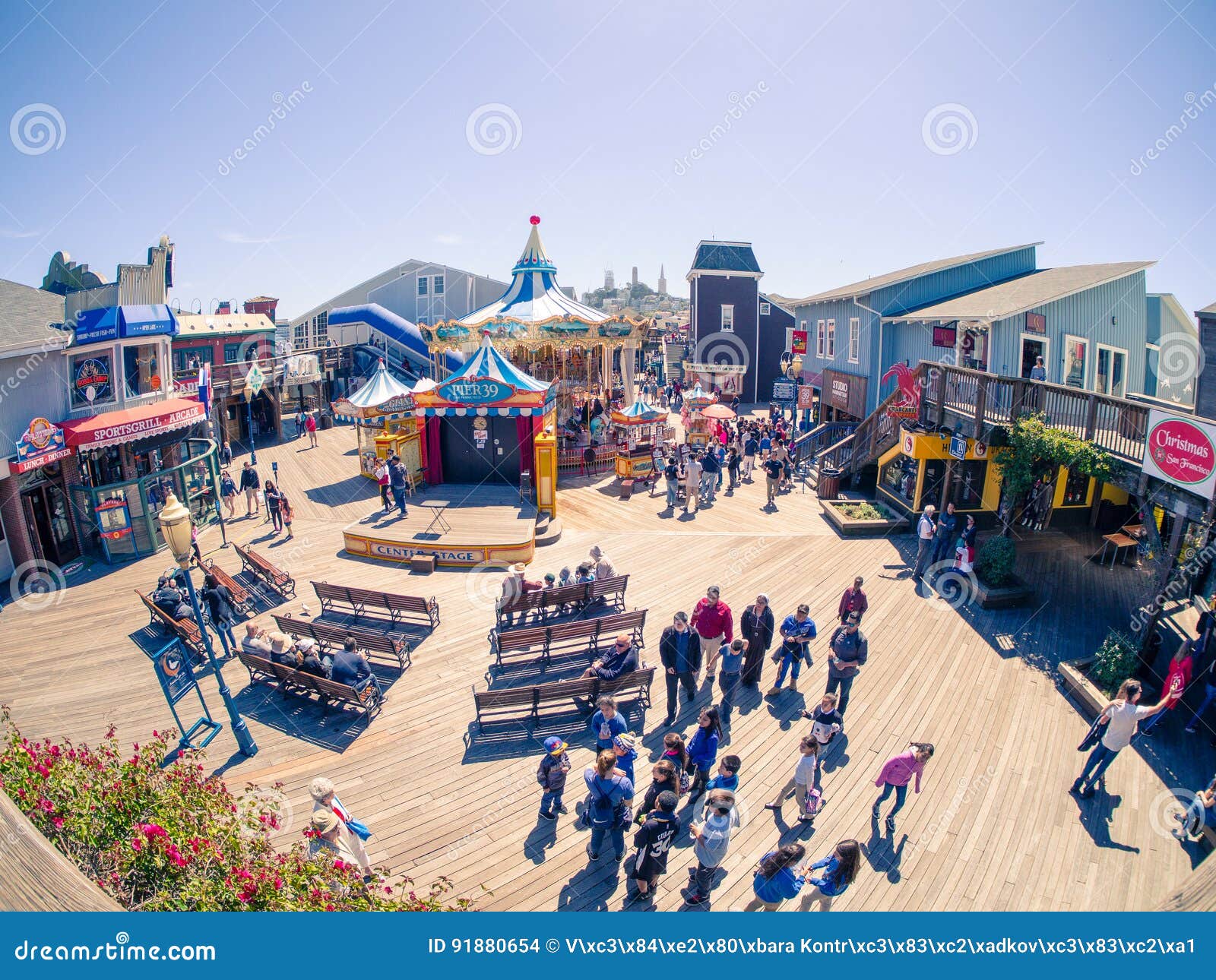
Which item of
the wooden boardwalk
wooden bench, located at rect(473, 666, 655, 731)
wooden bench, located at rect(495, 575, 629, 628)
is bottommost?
the wooden boardwalk

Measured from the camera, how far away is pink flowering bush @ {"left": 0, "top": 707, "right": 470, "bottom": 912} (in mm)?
4207

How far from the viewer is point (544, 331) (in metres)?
24.1

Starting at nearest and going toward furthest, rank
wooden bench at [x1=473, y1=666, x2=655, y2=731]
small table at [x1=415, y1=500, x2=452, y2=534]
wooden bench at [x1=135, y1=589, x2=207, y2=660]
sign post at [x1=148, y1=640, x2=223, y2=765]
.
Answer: sign post at [x1=148, y1=640, x2=223, y2=765] < wooden bench at [x1=473, y1=666, x2=655, y2=731] < wooden bench at [x1=135, y1=589, x2=207, y2=660] < small table at [x1=415, y1=500, x2=452, y2=534]

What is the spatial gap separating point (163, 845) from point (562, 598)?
23.9 feet

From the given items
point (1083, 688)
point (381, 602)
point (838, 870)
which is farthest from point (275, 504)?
point (1083, 688)

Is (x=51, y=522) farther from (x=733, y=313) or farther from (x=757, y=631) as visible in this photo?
(x=733, y=313)

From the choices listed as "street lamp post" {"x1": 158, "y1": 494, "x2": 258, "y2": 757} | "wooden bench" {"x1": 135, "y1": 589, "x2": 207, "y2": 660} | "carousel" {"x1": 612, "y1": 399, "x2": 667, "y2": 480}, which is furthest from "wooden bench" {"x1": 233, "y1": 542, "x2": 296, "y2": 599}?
A: "carousel" {"x1": 612, "y1": 399, "x2": 667, "y2": 480}

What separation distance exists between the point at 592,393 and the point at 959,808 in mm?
22966

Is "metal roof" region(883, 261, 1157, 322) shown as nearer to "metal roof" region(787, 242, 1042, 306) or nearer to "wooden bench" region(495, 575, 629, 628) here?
"metal roof" region(787, 242, 1042, 306)

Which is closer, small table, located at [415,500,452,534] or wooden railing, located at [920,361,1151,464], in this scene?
wooden railing, located at [920,361,1151,464]

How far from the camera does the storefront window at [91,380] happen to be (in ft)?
49.4
